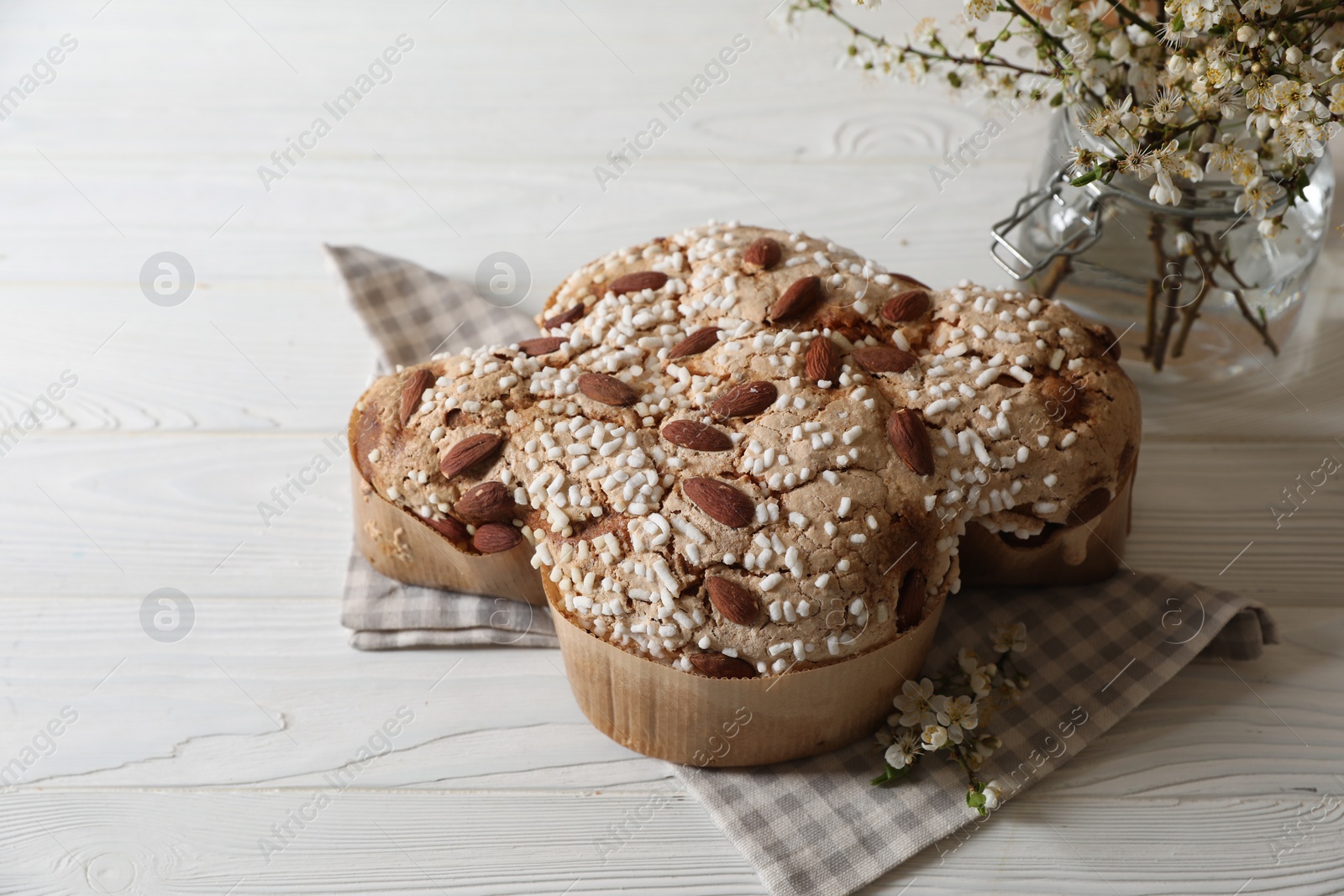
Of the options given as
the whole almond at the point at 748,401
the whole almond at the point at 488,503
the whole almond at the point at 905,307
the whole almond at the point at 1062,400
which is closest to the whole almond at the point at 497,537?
the whole almond at the point at 488,503

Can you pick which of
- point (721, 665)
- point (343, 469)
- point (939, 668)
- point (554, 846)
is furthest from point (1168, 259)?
point (343, 469)

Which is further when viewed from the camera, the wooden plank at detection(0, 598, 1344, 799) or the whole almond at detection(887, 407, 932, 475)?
the wooden plank at detection(0, 598, 1344, 799)

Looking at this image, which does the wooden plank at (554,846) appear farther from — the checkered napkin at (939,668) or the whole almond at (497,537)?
the whole almond at (497,537)

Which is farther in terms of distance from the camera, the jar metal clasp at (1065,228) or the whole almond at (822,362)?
the jar metal clasp at (1065,228)

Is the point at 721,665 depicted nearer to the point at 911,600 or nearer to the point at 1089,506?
the point at 911,600

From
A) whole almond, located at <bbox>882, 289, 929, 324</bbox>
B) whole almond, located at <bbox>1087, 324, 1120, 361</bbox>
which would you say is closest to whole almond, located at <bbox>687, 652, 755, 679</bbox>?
whole almond, located at <bbox>882, 289, 929, 324</bbox>

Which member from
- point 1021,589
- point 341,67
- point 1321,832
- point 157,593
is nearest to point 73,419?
point 157,593

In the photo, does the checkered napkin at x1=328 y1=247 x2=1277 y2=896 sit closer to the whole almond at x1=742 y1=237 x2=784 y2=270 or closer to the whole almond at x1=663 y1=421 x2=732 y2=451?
the whole almond at x1=663 y1=421 x2=732 y2=451
